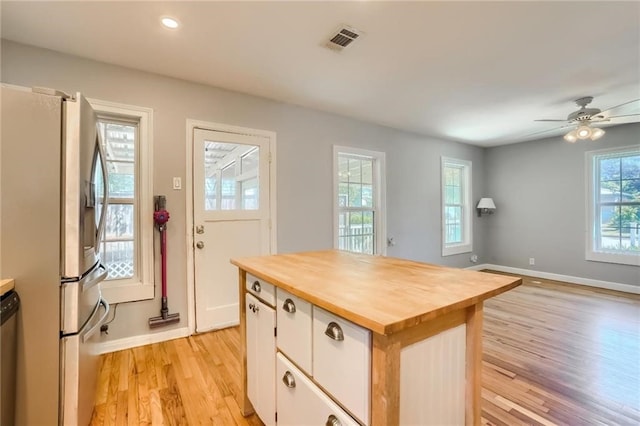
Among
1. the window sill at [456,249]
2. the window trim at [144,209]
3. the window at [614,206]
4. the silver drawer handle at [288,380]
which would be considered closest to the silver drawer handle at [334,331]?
the silver drawer handle at [288,380]

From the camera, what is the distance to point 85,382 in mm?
1462

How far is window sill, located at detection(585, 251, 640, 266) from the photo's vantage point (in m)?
4.17

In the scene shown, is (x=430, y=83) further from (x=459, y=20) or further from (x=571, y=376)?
(x=571, y=376)

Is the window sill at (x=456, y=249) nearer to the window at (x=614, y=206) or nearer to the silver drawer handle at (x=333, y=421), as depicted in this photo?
Answer: the window at (x=614, y=206)

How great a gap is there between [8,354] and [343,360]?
1.36m

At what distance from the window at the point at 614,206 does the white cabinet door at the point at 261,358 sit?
5493mm

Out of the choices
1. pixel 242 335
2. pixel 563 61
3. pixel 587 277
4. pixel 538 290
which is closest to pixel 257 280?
pixel 242 335

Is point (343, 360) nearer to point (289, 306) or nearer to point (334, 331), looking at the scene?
point (334, 331)

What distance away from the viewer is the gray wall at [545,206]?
4.51 m

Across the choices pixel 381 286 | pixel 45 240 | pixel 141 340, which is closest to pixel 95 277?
pixel 45 240

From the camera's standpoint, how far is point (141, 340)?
8.43 feet

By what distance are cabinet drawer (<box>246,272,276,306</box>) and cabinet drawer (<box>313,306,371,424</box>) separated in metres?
0.36

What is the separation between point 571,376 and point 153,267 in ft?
11.1

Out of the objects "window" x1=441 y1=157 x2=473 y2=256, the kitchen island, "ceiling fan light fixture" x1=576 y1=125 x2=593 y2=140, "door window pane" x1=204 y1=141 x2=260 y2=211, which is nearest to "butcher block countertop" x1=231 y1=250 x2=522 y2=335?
the kitchen island
